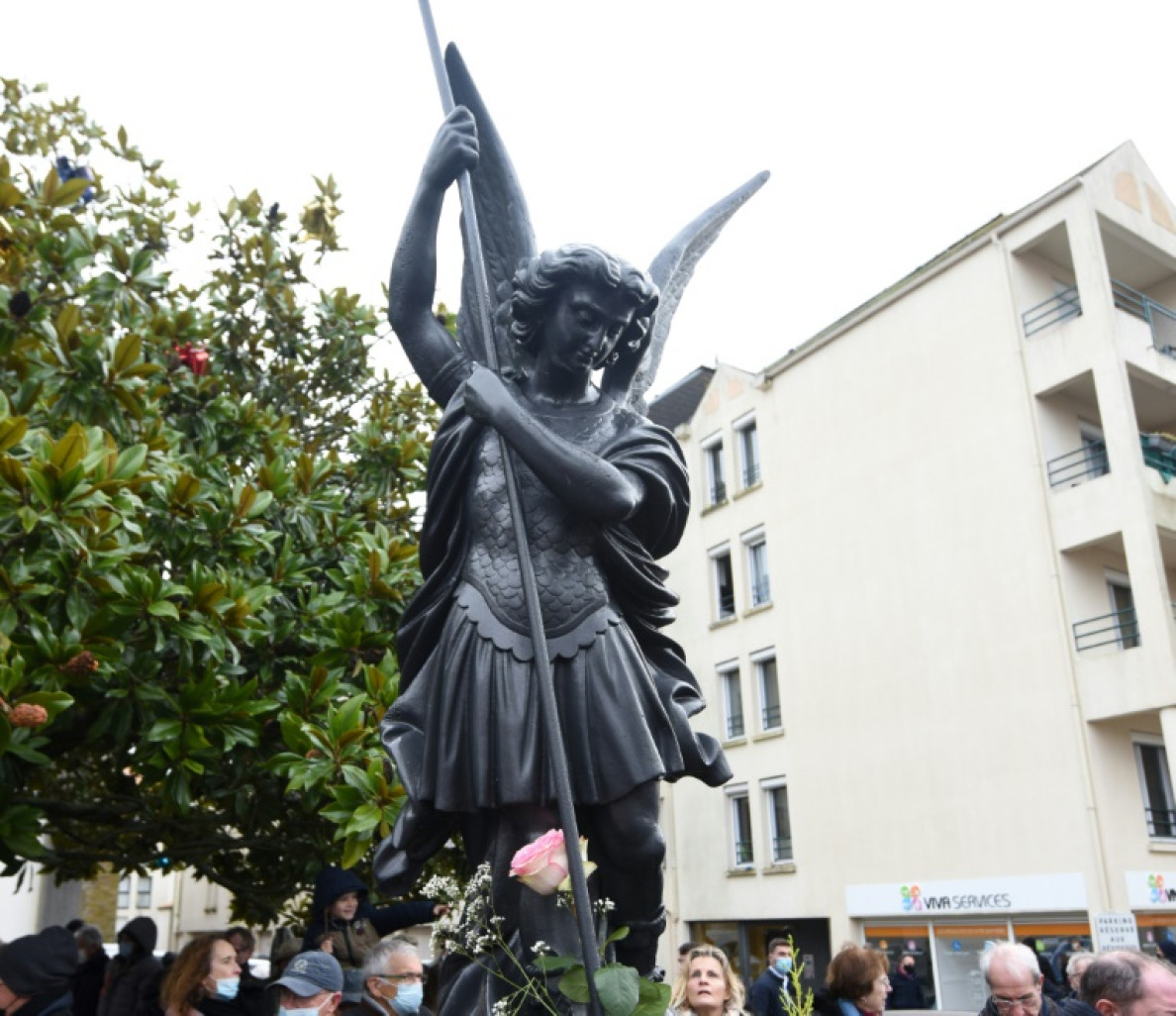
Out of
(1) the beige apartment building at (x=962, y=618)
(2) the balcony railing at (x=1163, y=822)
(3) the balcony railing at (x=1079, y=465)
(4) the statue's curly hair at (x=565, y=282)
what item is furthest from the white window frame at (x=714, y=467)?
(4) the statue's curly hair at (x=565, y=282)

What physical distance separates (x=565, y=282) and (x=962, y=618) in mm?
17905

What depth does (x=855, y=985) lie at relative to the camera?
17.4 ft

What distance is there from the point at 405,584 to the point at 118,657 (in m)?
1.79

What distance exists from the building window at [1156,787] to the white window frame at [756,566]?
8.15m

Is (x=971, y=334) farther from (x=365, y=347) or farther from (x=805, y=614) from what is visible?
(x=365, y=347)

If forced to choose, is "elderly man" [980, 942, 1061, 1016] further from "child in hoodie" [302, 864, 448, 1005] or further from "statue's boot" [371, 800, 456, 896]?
"child in hoodie" [302, 864, 448, 1005]

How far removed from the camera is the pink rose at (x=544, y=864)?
2.40 meters

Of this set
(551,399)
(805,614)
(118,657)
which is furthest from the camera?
(805,614)

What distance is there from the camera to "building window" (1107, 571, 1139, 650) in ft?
57.8

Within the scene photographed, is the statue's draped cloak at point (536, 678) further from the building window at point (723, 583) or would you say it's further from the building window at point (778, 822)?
the building window at point (723, 583)

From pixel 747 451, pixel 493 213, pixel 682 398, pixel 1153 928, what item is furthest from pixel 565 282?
pixel 682 398

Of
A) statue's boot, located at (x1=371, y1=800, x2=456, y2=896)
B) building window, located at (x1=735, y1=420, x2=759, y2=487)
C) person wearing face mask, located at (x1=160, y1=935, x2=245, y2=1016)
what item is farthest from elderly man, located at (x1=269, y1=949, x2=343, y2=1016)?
building window, located at (x1=735, y1=420, x2=759, y2=487)

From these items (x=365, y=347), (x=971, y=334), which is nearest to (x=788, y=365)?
(x=971, y=334)

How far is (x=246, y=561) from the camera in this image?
22.8 feet
